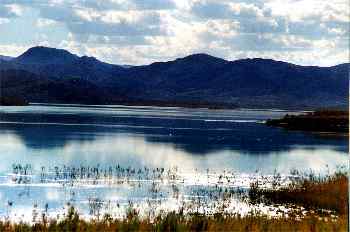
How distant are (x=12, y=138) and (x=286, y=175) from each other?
36468 millimetres

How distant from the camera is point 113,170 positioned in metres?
48.5

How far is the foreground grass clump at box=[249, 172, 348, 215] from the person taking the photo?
3497 cm

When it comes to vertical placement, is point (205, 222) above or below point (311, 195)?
above

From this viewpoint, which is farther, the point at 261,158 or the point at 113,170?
the point at 261,158

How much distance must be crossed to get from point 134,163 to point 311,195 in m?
20.6

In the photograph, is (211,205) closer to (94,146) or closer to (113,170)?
(113,170)

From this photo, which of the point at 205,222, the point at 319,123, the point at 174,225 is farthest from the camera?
the point at 319,123

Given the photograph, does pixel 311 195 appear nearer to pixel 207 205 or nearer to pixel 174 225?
pixel 207 205

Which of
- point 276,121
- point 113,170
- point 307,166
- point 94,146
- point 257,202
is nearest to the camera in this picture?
point 257,202

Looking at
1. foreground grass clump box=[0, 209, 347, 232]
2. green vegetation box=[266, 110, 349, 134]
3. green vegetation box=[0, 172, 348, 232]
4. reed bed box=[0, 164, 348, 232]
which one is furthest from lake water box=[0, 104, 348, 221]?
green vegetation box=[266, 110, 349, 134]

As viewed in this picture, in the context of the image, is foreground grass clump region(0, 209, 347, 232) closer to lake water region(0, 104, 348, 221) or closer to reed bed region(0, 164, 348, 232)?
reed bed region(0, 164, 348, 232)

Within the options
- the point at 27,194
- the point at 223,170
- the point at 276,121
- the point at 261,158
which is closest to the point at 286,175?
the point at 223,170

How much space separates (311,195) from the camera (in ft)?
120

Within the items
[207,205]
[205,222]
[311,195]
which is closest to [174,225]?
[205,222]
